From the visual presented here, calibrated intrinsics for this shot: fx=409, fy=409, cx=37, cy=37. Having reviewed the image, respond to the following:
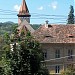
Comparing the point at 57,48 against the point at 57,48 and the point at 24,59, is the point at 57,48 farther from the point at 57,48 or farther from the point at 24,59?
the point at 24,59

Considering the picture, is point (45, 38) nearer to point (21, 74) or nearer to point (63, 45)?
point (63, 45)

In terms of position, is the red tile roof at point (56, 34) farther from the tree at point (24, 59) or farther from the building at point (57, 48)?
the tree at point (24, 59)

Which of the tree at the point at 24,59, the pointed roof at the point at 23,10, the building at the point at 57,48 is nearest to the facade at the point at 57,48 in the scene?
the building at the point at 57,48

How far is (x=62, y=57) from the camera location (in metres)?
45.8

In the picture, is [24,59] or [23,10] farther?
[23,10]

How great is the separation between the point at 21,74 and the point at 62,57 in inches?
797

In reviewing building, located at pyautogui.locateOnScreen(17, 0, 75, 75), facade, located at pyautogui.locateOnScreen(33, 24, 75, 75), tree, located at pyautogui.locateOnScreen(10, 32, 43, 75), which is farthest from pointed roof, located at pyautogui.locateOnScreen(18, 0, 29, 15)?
tree, located at pyautogui.locateOnScreen(10, 32, 43, 75)

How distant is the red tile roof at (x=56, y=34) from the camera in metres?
47.6

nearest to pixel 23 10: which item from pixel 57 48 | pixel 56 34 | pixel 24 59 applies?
pixel 56 34

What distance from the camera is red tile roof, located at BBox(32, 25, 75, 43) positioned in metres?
47.6

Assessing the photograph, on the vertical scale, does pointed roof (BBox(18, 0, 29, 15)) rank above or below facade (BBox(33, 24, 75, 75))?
above

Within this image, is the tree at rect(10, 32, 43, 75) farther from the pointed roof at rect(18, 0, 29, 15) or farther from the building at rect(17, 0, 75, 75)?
the pointed roof at rect(18, 0, 29, 15)

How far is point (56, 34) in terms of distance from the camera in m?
48.4

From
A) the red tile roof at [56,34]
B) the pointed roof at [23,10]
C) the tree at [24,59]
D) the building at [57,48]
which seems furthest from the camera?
the pointed roof at [23,10]
